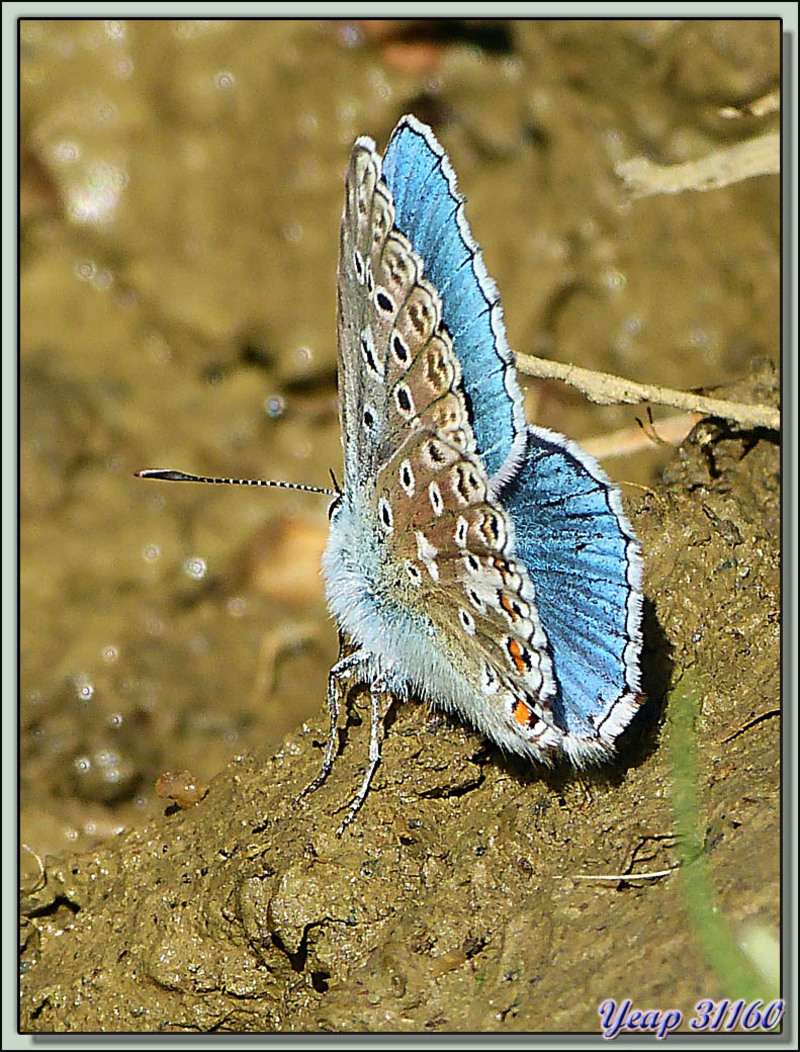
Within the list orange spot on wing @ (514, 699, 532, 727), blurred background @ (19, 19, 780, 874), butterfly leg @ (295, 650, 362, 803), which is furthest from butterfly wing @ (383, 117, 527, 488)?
blurred background @ (19, 19, 780, 874)

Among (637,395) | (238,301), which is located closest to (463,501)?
(637,395)

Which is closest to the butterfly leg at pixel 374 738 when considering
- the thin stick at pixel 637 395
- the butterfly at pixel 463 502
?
the butterfly at pixel 463 502

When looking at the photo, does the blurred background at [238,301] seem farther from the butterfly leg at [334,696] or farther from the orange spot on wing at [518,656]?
the orange spot on wing at [518,656]

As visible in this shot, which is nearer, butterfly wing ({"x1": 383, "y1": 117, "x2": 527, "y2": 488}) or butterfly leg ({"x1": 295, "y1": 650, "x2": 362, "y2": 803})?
butterfly wing ({"x1": 383, "y1": 117, "x2": 527, "y2": 488})

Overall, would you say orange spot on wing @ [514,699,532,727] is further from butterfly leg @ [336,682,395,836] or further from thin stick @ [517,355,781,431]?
thin stick @ [517,355,781,431]

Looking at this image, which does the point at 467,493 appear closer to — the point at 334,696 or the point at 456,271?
the point at 456,271
